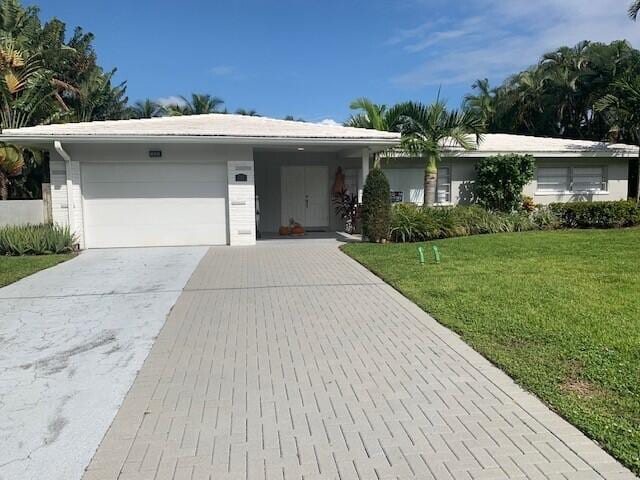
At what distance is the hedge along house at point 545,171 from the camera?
18.5m

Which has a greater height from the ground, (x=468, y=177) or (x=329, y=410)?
(x=468, y=177)

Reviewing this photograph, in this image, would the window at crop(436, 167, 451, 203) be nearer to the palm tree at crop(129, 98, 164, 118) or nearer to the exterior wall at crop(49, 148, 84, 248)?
the exterior wall at crop(49, 148, 84, 248)

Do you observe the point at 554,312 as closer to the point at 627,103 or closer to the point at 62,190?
the point at 62,190

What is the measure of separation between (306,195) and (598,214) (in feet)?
31.4

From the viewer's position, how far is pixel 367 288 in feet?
27.9

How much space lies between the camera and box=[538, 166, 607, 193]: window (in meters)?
19.4

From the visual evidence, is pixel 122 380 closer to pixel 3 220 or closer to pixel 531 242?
pixel 531 242

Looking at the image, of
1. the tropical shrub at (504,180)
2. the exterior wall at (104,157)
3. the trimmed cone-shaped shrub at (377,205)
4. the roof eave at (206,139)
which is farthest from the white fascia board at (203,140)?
the tropical shrub at (504,180)

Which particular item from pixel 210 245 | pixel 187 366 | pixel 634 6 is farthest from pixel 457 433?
pixel 634 6

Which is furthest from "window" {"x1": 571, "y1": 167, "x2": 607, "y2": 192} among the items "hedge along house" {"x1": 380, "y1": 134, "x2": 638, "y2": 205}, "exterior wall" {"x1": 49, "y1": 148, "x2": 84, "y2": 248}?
"exterior wall" {"x1": 49, "y1": 148, "x2": 84, "y2": 248}

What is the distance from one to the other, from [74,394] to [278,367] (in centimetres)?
174

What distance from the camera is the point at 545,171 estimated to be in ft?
63.7

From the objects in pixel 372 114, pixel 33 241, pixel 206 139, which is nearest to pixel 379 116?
pixel 372 114

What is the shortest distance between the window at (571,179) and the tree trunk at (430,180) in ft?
16.1
